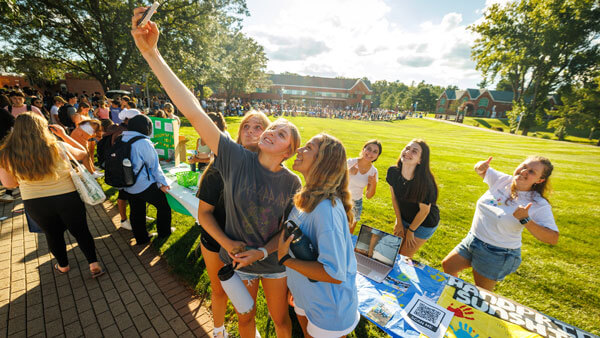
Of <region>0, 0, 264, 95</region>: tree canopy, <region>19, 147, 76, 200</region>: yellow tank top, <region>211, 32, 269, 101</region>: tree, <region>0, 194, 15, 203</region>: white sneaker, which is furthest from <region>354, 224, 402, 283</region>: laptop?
<region>211, 32, 269, 101</region>: tree

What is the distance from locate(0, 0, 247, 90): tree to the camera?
15492 mm

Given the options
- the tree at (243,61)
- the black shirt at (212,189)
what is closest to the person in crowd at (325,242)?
the black shirt at (212,189)

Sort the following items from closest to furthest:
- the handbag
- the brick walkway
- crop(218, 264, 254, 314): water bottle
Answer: crop(218, 264, 254, 314): water bottle < the brick walkway < the handbag

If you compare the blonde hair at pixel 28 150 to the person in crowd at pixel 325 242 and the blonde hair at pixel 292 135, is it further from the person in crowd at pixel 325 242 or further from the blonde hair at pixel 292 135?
the person in crowd at pixel 325 242

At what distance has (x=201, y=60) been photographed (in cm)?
1931

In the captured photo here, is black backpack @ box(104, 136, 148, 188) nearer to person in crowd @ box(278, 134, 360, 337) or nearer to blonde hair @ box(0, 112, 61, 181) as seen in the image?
blonde hair @ box(0, 112, 61, 181)

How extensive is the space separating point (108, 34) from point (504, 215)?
76.1ft

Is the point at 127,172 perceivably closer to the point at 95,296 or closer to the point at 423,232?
the point at 95,296

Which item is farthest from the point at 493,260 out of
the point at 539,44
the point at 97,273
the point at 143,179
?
the point at 539,44

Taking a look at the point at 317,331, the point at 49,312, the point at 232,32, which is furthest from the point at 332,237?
the point at 232,32

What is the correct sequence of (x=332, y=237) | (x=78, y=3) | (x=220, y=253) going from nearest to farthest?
(x=332, y=237), (x=220, y=253), (x=78, y=3)

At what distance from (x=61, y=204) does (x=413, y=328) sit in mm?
4699

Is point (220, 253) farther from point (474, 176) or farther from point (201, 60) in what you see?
point (201, 60)

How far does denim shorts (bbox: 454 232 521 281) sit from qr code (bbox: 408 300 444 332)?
44.2 inches
